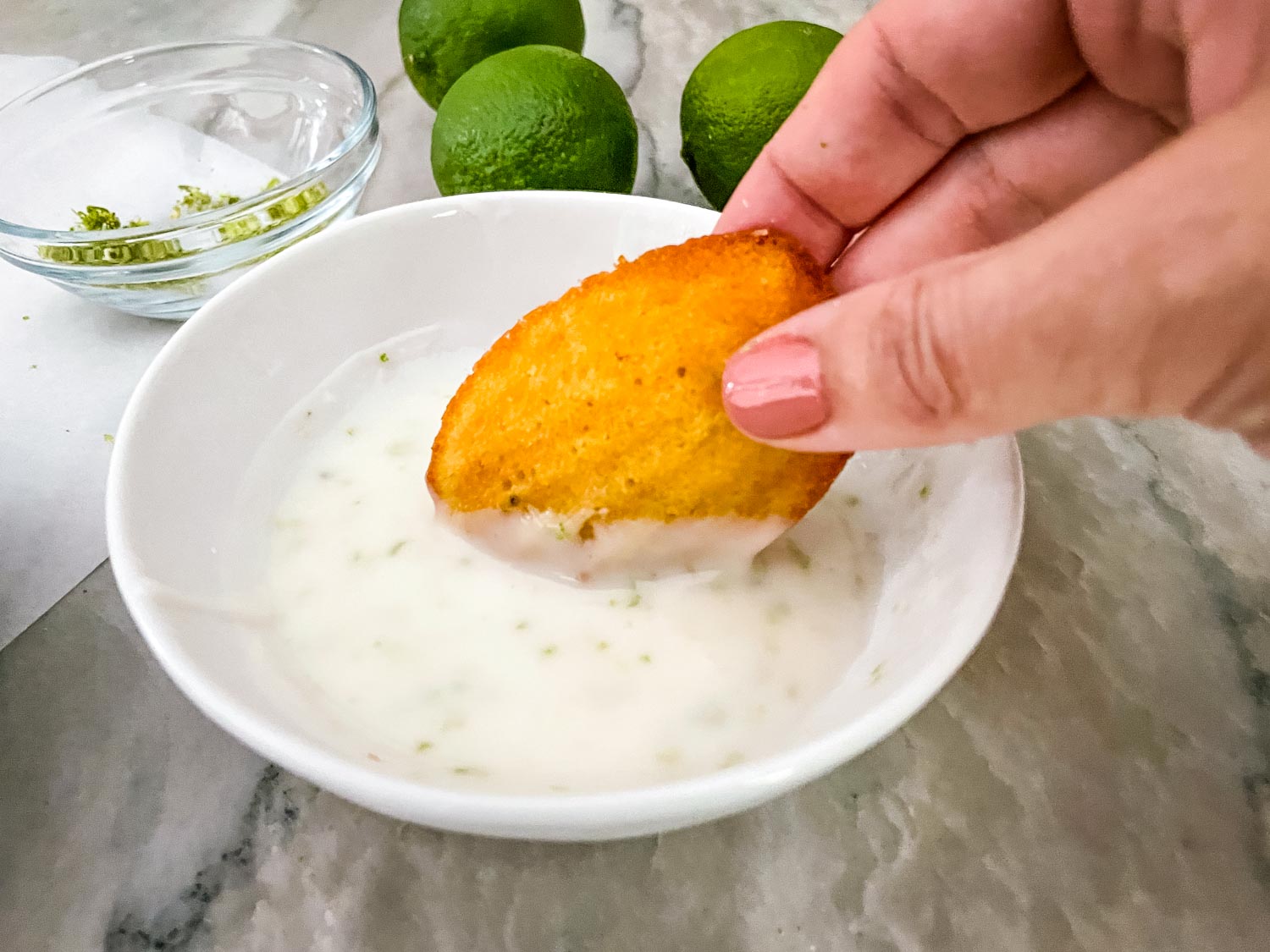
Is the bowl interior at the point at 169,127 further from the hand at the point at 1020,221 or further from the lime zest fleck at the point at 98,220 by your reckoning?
the hand at the point at 1020,221

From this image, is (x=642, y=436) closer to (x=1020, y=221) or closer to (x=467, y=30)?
(x=1020, y=221)

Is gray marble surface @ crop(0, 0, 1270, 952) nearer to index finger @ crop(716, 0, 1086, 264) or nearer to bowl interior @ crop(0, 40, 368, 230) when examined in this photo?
index finger @ crop(716, 0, 1086, 264)

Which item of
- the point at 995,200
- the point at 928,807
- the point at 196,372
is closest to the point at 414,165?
the point at 196,372

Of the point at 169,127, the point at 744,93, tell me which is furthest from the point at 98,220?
the point at 744,93

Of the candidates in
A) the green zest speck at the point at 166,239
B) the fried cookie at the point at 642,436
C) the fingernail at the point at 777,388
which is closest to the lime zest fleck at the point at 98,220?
the green zest speck at the point at 166,239

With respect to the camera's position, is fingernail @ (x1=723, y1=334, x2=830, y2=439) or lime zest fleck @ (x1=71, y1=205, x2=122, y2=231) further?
lime zest fleck @ (x1=71, y1=205, x2=122, y2=231)

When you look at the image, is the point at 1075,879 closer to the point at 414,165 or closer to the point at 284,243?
the point at 284,243

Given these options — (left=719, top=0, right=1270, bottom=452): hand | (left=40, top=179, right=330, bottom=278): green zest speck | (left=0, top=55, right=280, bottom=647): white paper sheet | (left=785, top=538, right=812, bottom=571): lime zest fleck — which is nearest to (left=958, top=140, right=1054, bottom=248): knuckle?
(left=719, top=0, right=1270, bottom=452): hand
